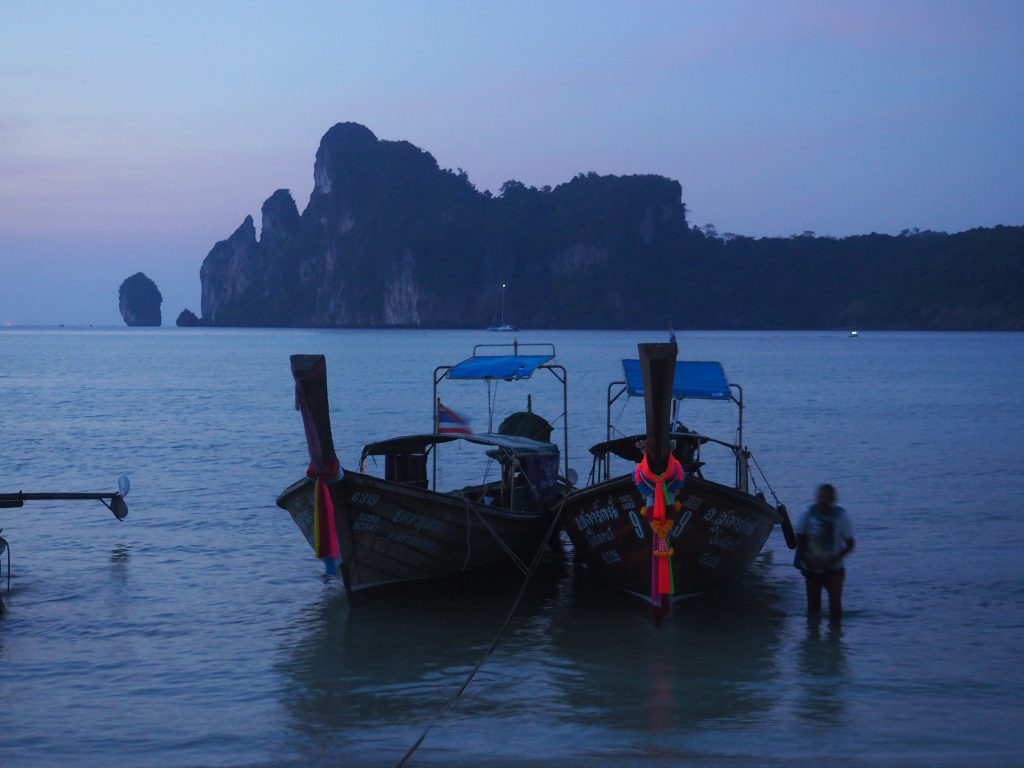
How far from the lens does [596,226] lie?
190m

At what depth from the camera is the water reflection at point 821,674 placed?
889 cm

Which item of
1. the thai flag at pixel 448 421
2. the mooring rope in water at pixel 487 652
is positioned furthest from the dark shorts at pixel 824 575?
the thai flag at pixel 448 421

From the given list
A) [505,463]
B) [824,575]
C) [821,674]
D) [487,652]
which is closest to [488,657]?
[487,652]

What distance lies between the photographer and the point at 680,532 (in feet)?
37.8

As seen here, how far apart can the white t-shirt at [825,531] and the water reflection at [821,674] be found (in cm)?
89

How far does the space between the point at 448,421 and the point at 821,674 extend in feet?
22.0

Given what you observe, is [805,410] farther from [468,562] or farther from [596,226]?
[596,226]

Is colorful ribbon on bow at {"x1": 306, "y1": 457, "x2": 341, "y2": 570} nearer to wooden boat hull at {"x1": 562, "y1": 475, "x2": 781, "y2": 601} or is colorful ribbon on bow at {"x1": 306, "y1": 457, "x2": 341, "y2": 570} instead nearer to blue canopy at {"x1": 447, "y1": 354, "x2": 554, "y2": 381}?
wooden boat hull at {"x1": 562, "y1": 475, "x2": 781, "y2": 601}

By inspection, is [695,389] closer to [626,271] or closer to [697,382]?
[697,382]

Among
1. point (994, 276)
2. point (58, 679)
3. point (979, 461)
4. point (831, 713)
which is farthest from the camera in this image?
point (994, 276)

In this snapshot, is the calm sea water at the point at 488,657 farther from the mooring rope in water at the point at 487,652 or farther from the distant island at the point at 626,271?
the distant island at the point at 626,271

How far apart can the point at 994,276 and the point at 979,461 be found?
150783 millimetres

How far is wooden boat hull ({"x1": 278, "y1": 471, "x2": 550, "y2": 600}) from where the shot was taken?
37.3 ft

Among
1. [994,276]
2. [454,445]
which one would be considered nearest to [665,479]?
[454,445]
